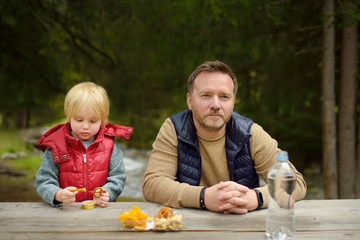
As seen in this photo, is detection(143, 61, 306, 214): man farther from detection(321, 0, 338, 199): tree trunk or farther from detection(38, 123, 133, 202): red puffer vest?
detection(321, 0, 338, 199): tree trunk

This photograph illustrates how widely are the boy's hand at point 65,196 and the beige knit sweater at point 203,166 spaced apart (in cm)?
39

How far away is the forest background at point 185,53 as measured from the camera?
4676mm

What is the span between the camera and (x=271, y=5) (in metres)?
4.55

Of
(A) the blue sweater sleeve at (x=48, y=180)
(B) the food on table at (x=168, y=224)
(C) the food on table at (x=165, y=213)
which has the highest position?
(A) the blue sweater sleeve at (x=48, y=180)

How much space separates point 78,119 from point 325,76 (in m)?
3.61

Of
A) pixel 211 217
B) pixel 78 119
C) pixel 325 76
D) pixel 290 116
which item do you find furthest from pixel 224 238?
pixel 290 116

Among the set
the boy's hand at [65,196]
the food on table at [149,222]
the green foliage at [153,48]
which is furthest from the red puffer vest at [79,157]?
the green foliage at [153,48]

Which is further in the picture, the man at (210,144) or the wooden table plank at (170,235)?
the man at (210,144)

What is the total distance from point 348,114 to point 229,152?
3.40m

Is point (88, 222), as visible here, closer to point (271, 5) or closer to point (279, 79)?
point (271, 5)

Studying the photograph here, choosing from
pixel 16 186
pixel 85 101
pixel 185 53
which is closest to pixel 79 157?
pixel 85 101

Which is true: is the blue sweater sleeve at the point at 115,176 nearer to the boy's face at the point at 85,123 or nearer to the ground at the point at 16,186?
the boy's face at the point at 85,123

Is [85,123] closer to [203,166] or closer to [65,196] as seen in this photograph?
[65,196]

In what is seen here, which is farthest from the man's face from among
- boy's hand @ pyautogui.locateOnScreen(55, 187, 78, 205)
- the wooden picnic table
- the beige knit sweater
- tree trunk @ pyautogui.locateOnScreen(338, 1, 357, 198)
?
tree trunk @ pyautogui.locateOnScreen(338, 1, 357, 198)
